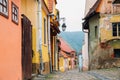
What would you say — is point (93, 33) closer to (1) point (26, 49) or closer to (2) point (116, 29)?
(2) point (116, 29)

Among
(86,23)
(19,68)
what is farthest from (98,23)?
(19,68)

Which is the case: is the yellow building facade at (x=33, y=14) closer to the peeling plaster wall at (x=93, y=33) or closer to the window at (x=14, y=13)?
the window at (x=14, y=13)

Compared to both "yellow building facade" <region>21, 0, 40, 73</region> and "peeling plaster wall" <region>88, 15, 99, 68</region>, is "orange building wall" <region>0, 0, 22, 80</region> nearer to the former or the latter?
"yellow building facade" <region>21, 0, 40, 73</region>

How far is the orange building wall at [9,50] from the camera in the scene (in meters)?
8.74

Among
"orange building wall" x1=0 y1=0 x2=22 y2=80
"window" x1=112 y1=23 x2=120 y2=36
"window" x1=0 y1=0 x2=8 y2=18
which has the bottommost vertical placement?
"orange building wall" x1=0 y1=0 x2=22 y2=80

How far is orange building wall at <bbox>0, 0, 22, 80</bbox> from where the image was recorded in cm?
874

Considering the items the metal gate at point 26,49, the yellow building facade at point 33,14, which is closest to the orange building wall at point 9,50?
the metal gate at point 26,49

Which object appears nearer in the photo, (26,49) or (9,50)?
(9,50)

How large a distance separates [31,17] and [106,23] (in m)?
14.6

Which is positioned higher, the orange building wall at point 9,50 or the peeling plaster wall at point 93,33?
the peeling plaster wall at point 93,33

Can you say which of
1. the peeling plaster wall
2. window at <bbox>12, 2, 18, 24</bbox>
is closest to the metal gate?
window at <bbox>12, 2, 18, 24</bbox>

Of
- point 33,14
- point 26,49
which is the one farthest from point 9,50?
point 33,14

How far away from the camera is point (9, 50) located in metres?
9.58

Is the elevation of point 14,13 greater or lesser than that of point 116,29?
lesser
